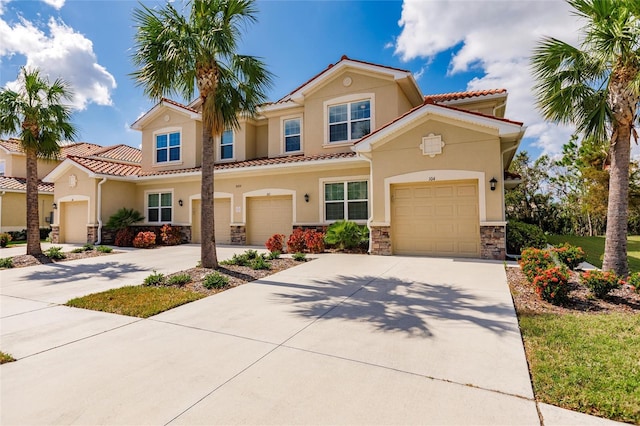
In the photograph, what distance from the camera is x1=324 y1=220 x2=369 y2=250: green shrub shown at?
40.3 feet

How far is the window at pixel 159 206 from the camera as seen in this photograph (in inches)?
704

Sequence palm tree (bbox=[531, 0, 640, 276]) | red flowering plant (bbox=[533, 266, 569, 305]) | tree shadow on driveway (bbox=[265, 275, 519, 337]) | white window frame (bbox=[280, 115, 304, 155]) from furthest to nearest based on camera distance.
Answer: white window frame (bbox=[280, 115, 304, 155])
palm tree (bbox=[531, 0, 640, 276])
red flowering plant (bbox=[533, 266, 569, 305])
tree shadow on driveway (bbox=[265, 275, 519, 337])

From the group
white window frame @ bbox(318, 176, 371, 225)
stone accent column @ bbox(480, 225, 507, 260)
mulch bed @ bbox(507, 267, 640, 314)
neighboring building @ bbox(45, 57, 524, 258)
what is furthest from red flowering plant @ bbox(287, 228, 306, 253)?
mulch bed @ bbox(507, 267, 640, 314)

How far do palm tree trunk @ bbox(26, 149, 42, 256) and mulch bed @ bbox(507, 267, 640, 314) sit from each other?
16127 millimetres

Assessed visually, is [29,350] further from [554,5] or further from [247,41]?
[554,5]

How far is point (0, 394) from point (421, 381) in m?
4.18

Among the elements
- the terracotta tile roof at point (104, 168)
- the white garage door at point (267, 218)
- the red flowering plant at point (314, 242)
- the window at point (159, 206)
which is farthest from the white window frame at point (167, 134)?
the red flowering plant at point (314, 242)

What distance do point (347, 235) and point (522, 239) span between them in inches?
246

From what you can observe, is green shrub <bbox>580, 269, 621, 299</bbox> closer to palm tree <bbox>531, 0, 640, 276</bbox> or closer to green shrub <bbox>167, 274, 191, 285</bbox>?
palm tree <bbox>531, 0, 640, 276</bbox>

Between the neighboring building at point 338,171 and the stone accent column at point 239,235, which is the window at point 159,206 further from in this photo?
the stone accent column at point 239,235

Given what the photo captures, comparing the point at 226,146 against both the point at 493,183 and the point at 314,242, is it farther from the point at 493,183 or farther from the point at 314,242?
the point at 493,183

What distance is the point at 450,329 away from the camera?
182 inches

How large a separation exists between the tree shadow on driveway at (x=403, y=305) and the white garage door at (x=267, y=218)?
7.56 metres

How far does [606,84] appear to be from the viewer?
26.1 feet
